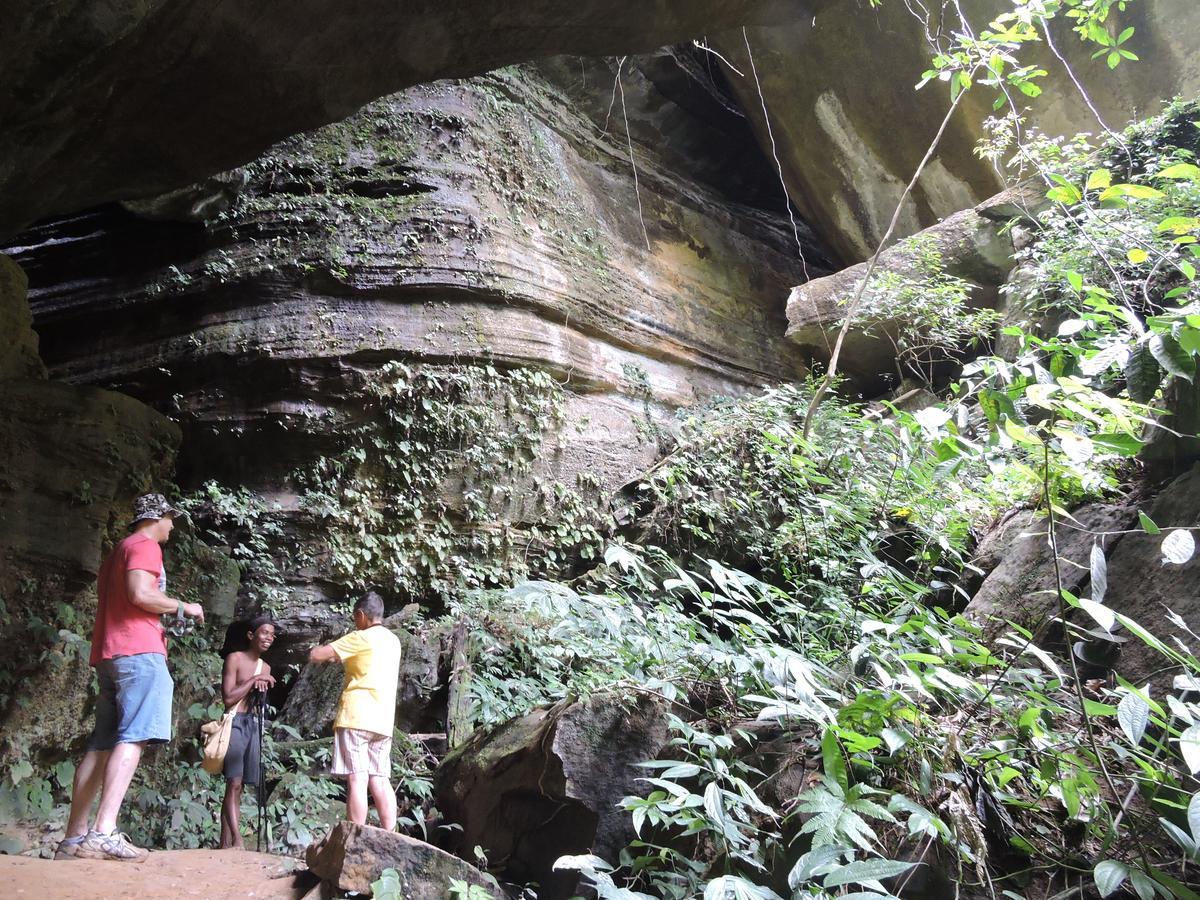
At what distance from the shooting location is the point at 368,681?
4348mm

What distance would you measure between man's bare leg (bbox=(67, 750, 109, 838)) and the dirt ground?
0.21m

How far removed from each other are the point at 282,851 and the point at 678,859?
322 cm

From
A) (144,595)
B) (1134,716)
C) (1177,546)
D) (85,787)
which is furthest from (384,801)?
(1177,546)

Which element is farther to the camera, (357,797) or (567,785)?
(357,797)

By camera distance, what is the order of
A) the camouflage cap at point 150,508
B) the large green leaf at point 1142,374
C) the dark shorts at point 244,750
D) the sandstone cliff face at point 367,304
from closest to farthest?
the large green leaf at point 1142,374, the camouflage cap at point 150,508, the dark shorts at point 244,750, the sandstone cliff face at point 367,304

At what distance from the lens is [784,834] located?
2941 mm

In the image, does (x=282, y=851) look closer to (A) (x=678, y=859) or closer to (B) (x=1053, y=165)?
(A) (x=678, y=859)

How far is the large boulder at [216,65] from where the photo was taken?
377 centimetres

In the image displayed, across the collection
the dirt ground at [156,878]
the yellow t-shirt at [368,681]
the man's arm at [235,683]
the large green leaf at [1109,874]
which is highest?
the man's arm at [235,683]

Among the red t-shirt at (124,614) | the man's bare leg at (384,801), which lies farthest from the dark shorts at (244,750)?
the red t-shirt at (124,614)

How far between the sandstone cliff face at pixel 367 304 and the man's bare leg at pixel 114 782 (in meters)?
3.64

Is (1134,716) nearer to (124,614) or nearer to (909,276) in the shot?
(124,614)

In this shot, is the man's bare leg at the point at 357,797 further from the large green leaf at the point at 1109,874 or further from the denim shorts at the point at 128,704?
the large green leaf at the point at 1109,874

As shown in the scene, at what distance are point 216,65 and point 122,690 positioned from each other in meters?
3.48
